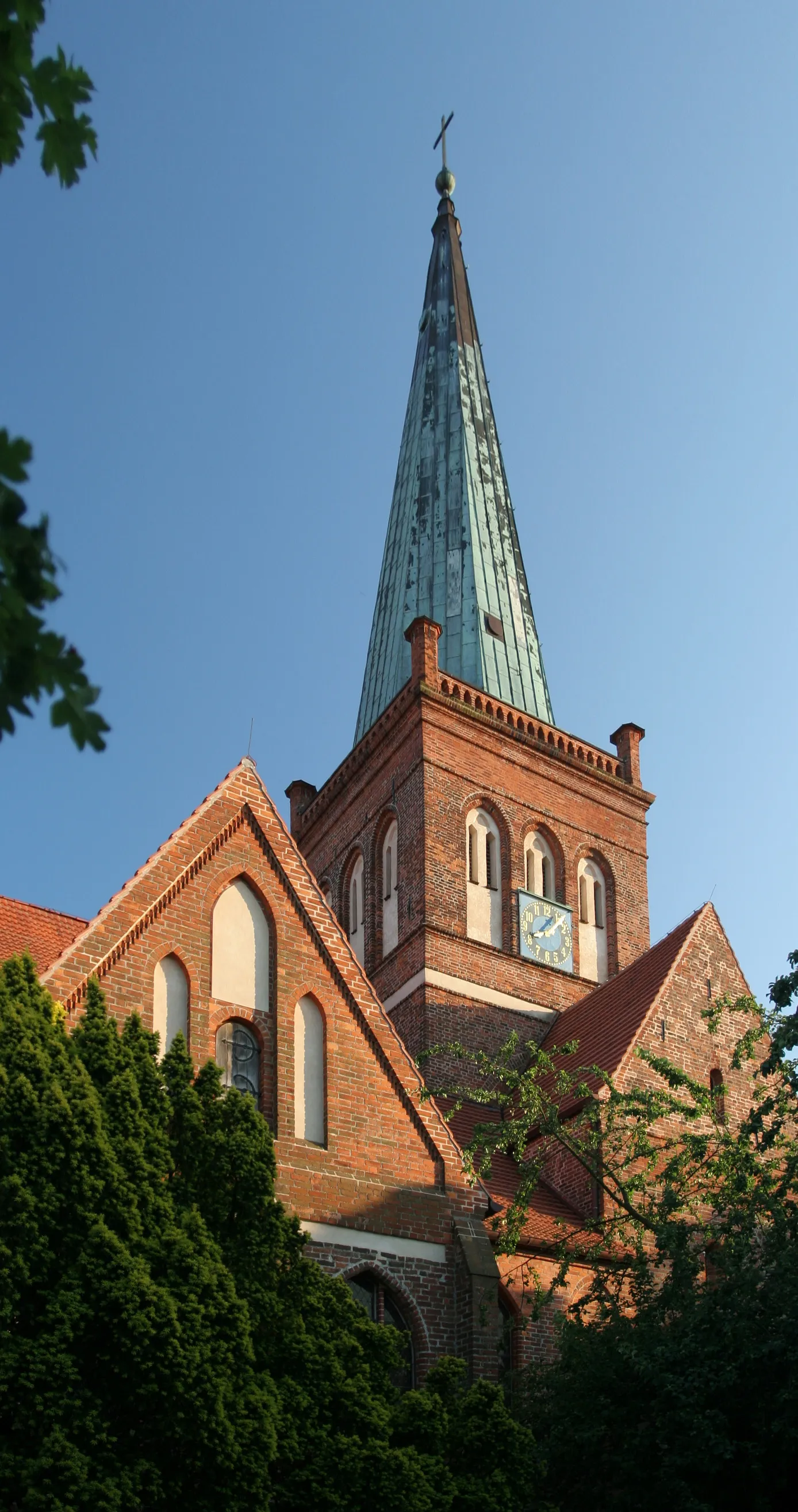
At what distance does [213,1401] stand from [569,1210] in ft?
38.0

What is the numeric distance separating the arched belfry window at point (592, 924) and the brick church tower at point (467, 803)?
38 mm

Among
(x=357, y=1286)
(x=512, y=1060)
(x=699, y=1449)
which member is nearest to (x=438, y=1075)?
(x=512, y=1060)

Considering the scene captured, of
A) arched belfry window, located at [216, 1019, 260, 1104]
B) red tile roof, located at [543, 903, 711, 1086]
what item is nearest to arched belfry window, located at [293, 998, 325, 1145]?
arched belfry window, located at [216, 1019, 260, 1104]

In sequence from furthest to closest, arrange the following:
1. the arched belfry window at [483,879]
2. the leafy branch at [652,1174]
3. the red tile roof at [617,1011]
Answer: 1. the arched belfry window at [483,879]
2. the red tile roof at [617,1011]
3. the leafy branch at [652,1174]

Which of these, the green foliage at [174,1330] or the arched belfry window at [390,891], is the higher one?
the arched belfry window at [390,891]

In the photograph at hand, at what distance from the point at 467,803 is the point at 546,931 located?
2726 millimetres

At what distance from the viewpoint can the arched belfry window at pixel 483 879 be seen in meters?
31.5

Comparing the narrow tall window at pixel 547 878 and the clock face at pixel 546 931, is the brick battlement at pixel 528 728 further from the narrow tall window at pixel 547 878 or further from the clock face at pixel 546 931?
the clock face at pixel 546 931

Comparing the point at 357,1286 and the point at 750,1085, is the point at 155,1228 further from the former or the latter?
the point at 750,1085

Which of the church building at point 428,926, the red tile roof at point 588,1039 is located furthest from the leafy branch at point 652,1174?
the church building at point 428,926

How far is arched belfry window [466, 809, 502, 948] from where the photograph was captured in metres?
31.5

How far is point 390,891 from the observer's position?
32.6 meters

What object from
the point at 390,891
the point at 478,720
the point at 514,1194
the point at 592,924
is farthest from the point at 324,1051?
the point at 592,924

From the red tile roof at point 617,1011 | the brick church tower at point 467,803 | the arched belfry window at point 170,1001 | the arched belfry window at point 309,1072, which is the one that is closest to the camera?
the arched belfry window at point 170,1001
